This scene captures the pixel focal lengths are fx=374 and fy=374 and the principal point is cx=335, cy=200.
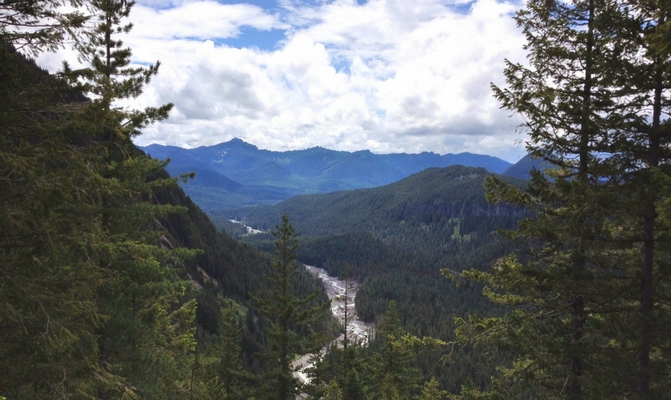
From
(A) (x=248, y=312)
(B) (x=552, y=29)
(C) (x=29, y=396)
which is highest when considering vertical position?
(B) (x=552, y=29)

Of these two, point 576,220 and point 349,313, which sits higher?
point 576,220

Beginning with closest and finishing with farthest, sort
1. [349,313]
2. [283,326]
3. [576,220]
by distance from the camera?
1. [576,220]
2. [283,326]
3. [349,313]

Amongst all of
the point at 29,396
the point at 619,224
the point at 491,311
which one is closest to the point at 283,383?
the point at 29,396

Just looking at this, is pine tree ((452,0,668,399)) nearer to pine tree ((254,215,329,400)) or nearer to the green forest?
the green forest

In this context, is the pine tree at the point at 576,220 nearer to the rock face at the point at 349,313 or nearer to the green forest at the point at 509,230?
the green forest at the point at 509,230

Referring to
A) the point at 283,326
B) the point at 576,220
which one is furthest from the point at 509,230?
the point at 283,326

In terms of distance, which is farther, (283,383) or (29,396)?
(283,383)

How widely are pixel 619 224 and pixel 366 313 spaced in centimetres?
14290

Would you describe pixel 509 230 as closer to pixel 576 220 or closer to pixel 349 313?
pixel 576 220

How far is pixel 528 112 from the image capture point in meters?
9.59

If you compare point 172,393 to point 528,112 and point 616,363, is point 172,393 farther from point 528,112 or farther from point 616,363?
point 528,112

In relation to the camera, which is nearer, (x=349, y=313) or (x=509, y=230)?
(x=509, y=230)

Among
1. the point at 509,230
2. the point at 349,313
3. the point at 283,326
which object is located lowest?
the point at 349,313

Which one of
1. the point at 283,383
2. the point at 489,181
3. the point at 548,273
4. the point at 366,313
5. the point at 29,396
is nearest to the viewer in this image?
the point at 29,396
